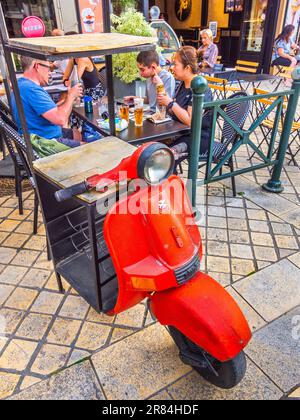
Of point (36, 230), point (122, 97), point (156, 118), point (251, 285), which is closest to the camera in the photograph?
point (251, 285)

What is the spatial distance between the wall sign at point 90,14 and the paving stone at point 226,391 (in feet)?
23.1

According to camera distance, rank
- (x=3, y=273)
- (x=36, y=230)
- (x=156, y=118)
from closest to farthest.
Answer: (x=3, y=273) → (x=36, y=230) → (x=156, y=118)

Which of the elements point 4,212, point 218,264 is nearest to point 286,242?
point 218,264

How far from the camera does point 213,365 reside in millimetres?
1571

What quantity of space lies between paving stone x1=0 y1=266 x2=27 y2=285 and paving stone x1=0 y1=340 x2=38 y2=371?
22.2 inches

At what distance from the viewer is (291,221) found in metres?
3.06

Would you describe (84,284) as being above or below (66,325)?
above

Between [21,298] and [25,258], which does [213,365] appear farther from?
[25,258]

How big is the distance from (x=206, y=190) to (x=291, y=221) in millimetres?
982

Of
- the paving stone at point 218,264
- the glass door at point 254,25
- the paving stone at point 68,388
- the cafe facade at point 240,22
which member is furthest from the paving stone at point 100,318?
the glass door at point 254,25

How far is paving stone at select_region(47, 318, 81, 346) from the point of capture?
6.42 ft

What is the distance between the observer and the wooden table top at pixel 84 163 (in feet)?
5.59
